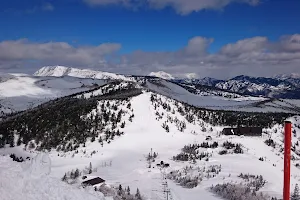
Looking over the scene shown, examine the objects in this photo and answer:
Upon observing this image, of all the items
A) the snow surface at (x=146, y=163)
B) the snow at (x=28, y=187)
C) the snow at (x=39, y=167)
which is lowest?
the snow surface at (x=146, y=163)

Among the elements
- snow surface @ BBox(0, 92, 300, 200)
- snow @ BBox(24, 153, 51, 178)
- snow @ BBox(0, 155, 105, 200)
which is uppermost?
snow @ BBox(24, 153, 51, 178)

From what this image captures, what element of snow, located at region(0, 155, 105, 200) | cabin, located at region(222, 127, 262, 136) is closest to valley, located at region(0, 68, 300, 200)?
snow, located at region(0, 155, 105, 200)

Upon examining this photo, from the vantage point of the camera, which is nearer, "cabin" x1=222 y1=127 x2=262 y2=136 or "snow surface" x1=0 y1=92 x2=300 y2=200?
"snow surface" x1=0 y1=92 x2=300 y2=200

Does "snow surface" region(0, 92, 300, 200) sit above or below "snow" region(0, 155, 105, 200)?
below

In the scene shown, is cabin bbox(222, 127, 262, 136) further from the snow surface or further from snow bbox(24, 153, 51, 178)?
snow bbox(24, 153, 51, 178)

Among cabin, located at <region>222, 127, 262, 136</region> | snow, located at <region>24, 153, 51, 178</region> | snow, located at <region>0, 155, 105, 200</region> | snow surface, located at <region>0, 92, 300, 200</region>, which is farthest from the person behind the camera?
cabin, located at <region>222, 127, 262, 136</region>

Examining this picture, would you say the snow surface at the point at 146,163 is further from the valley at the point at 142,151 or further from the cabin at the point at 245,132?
the cabin at the point at 245,132

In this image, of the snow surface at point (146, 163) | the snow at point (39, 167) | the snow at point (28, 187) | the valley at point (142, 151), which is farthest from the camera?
the valley at point (142, 151)

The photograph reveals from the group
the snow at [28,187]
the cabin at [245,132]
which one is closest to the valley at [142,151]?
the snow at [28,187]

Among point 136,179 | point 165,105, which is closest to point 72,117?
point 165,105
